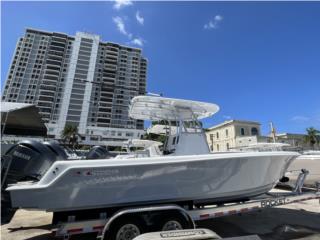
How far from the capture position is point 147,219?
3303 mm

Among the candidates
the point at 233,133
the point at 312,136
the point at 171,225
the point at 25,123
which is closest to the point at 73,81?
the point at 233,133

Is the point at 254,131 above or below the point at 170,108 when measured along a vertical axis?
above

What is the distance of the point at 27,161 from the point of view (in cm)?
382

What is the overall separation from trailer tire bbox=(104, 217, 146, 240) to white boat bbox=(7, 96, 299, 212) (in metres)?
0.25

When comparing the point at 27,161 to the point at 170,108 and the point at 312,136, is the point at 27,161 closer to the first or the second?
the point at 170,108

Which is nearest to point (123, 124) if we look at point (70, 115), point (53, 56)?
point (70, 115)

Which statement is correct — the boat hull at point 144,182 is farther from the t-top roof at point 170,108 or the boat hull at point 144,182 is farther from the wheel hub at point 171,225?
the t-top roof at point 170,108

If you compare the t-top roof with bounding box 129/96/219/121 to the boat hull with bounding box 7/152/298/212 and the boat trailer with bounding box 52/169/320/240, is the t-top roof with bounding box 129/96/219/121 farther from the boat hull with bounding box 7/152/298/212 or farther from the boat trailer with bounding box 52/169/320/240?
the boat trailer with bounding box 52/169/320/240

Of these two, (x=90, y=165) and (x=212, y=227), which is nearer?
(x=90, y=165)

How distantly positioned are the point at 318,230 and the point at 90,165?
4138 millimetres

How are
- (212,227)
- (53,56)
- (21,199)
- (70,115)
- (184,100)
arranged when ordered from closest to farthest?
(21,199)
(212,227)
(184,100)
(70,115)
(53,56)

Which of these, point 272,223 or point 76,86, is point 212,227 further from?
point 76,86

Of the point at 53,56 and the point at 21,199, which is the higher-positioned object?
the point at 53,56

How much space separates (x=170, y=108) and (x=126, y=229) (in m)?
2.66
